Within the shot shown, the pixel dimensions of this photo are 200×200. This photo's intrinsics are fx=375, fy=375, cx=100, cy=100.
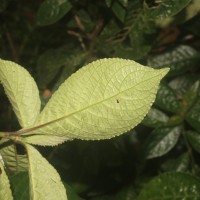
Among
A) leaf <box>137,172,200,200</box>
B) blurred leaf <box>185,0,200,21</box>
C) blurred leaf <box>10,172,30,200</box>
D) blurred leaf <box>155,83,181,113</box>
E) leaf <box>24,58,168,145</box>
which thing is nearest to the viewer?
leaf <box>24,58,168,145</box>

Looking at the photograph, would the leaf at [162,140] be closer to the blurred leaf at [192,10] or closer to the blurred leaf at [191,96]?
the blurred leaf at [191,96]

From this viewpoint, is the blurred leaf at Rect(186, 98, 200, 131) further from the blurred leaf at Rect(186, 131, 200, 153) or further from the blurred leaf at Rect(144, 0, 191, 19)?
the blurred leaf at Rect(144, 0, 191, 19)

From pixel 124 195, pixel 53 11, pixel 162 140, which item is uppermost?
pixel 53 11

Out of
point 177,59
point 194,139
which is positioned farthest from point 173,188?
point 177,59

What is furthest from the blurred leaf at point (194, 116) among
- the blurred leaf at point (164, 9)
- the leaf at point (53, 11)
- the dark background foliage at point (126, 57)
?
the leaf at point (53, 11)

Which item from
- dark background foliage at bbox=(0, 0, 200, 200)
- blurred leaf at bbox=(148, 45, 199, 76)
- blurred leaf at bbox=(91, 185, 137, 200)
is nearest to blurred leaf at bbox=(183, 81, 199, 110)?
dark background foliage at bbox=(0, 0, 200, 200)

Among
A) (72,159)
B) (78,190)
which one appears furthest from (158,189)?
(72,159)

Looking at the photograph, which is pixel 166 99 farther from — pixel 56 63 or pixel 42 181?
pixel 42 181
